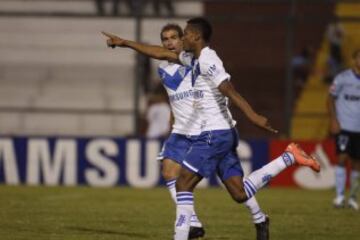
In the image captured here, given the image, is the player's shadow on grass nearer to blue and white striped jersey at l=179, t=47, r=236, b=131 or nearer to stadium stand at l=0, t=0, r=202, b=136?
blue and white striped jersey at l=179, t=47, r=236, b=131

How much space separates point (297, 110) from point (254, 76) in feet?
4.83

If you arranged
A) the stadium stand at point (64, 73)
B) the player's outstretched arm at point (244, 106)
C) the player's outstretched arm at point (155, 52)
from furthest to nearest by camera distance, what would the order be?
the stadium stand at point (64, 73) → the player's outstretched arm at point (155, 52) → the player's outstretched arm at point (244, 106)

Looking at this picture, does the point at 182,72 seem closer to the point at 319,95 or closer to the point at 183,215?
the point at 183,215

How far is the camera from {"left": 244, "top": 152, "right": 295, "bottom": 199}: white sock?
11.1 metres

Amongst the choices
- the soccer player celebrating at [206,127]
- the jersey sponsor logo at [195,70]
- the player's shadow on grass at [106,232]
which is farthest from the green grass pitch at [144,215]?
the jersey sponsor logo at [195,70]

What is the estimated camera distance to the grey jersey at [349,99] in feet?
53.1

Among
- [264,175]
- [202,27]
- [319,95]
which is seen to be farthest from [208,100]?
[319,95]

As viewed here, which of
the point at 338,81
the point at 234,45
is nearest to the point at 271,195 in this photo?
the point at 338,81

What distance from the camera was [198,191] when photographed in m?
19.9

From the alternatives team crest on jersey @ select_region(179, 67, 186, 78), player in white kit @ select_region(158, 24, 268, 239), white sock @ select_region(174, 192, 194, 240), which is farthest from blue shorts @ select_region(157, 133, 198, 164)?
white sock @ select_region(174, 192, 194, 240)

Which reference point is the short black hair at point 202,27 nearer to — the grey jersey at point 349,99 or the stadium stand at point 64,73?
the grey jersey at point 349,99

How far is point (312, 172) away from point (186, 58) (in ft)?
34.6

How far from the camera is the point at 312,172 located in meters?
20.9

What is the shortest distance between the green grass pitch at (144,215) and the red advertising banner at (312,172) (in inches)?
46.0
